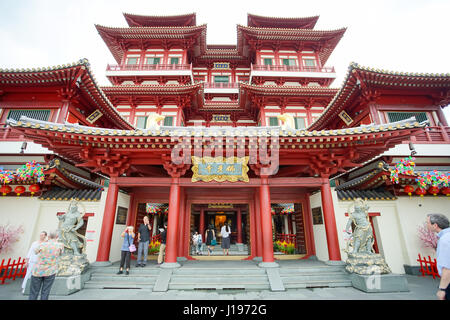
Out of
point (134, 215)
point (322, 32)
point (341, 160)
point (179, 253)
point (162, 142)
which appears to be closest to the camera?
point (162, 142)

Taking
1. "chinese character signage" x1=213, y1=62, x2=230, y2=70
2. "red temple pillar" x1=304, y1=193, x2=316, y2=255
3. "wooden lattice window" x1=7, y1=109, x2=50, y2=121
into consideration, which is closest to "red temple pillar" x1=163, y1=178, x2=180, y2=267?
"red temple pillar" x1=304, y1=193, x2=316, y2=255

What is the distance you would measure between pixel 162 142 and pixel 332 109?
34.5 ft

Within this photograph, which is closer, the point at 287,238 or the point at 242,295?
the point at 242,295

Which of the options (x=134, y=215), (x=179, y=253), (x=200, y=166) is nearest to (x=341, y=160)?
(x=200, y=166)

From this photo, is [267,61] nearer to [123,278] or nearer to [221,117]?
[221,117]

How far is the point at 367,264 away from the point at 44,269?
8.48 metres

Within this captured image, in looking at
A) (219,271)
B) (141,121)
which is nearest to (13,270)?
(219,271)

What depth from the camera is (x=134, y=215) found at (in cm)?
941

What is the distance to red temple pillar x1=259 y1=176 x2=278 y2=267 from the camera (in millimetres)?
7059

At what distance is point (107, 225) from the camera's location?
7348mm

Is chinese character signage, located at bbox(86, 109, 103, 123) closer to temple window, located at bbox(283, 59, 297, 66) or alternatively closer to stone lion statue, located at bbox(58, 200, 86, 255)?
stone lion statue, located at bbox(58, 200, 86, 255)

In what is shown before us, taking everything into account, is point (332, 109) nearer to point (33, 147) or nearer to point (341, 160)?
point (341, 160)

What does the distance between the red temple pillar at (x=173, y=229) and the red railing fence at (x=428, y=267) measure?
9437 millimetres

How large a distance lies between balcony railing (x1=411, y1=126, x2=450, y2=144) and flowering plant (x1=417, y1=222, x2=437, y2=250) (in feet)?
15.2
